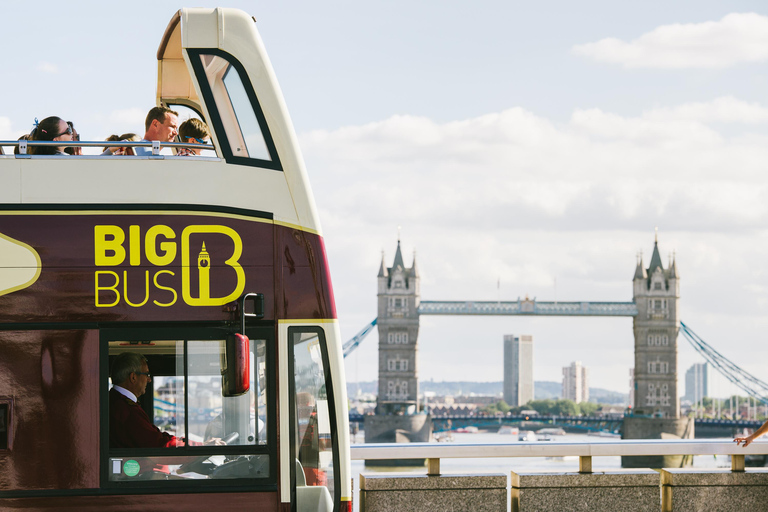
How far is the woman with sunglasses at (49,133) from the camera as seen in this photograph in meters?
5.41

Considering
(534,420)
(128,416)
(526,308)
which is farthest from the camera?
(534,420)

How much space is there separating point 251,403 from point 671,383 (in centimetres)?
9383

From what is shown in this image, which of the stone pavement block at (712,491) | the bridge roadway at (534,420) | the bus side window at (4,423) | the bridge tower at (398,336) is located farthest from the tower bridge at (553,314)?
the bus side window at (4,423)

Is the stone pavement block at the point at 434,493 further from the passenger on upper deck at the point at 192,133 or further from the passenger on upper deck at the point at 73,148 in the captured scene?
the passenger on upper deck at the point at 73,148

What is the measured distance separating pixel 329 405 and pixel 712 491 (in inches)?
132

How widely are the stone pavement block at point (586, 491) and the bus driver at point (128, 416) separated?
2754 millimetres

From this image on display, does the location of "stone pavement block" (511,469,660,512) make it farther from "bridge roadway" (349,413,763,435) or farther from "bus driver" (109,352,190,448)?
"bridge roadway" (349,413,763,435)

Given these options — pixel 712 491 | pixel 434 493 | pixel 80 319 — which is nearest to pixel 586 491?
pixel 712 491

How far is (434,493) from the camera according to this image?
22.4 feet

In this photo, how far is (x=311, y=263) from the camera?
5.20 metres

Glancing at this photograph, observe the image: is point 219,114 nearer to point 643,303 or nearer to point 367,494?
point 367,494

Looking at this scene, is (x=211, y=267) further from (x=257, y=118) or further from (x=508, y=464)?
(x=508, y=464)

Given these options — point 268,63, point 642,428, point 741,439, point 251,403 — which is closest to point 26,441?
point 251,403

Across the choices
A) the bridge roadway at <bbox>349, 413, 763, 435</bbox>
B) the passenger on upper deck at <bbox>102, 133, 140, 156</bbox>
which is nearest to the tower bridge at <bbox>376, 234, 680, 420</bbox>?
the bridge roadway at <bbox>349, 413, 763, 435</bbox>
